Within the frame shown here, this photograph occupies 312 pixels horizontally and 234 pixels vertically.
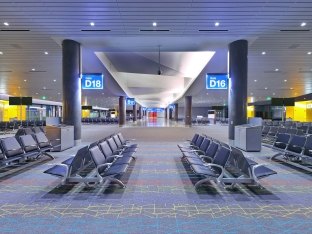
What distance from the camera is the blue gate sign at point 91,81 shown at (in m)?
15.6

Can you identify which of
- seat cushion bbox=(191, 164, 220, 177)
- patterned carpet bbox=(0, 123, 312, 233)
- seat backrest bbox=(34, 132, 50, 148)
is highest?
seat backrest bbox=(34, 132, 50, 148)

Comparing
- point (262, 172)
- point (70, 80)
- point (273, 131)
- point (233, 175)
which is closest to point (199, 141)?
point (233, 175)

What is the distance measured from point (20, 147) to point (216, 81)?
10.7 m

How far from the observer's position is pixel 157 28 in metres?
11.0

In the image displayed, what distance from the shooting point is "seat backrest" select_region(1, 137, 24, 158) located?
23.3 feet

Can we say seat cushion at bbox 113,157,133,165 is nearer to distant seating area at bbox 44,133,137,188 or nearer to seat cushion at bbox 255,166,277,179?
distant seating area at bbox 44,133,137,188

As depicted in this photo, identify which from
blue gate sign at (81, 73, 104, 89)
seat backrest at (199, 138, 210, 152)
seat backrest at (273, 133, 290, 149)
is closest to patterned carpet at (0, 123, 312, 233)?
seat backrest at (199, 138, 210, 152)

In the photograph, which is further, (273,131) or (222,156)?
(273,131)

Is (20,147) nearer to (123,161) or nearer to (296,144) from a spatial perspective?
(123,161)

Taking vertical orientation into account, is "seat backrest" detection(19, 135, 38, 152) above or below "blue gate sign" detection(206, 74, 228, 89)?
below

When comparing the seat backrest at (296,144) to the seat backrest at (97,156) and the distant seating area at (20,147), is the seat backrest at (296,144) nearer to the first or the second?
the seat backrest at (97,156)

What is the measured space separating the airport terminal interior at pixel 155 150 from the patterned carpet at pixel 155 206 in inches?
0.8

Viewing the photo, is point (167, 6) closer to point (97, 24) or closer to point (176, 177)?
point (97, 24)

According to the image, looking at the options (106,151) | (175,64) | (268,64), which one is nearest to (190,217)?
(106,151)
